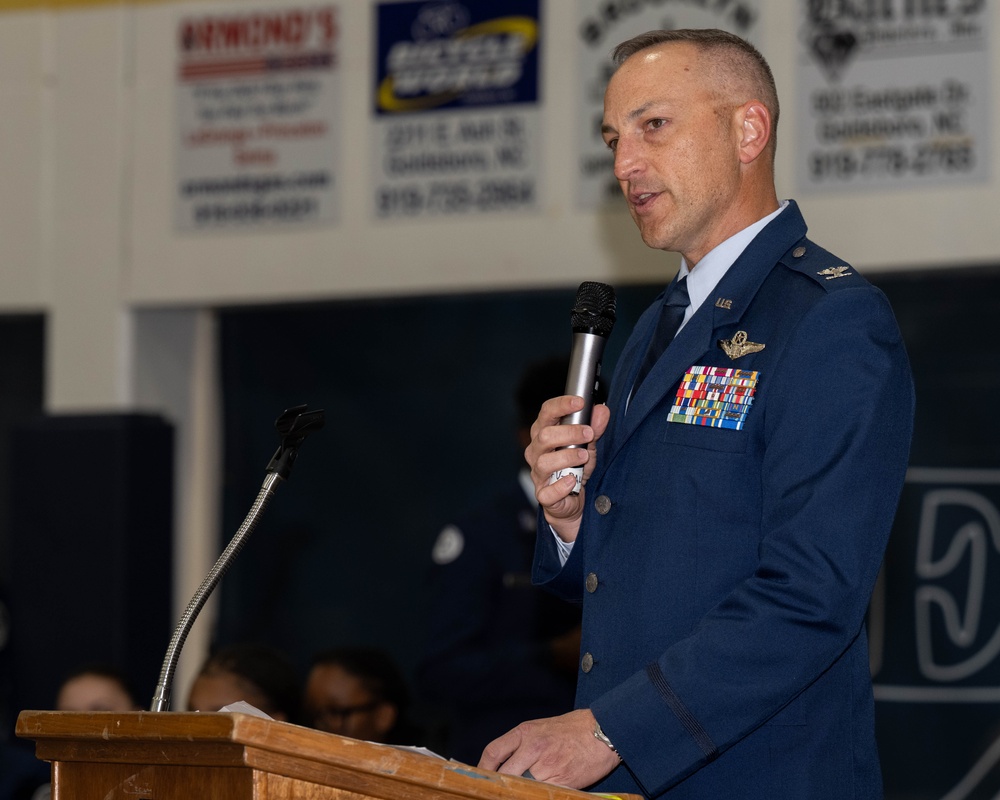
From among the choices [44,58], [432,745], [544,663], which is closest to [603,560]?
[544,663]

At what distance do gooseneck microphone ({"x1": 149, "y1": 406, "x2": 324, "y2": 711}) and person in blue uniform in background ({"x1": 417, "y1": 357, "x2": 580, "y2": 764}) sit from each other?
199 centimetres

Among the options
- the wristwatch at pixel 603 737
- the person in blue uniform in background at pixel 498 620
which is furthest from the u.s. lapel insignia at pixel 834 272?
the person in blue uniform in background at pixel 498 620

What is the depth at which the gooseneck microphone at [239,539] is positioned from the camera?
1900mm

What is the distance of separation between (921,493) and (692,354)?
3434 mm

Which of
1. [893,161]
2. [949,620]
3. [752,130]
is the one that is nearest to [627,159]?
[752,130]

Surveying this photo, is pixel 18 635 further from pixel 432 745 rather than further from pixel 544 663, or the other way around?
pixel 544 663

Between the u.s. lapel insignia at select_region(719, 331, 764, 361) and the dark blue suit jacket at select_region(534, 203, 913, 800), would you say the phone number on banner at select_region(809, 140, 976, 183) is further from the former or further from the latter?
the u.s. lapel insignia at select_region(719, 331, 764, 361)

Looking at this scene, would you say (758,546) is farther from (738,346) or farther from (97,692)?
(97,692)

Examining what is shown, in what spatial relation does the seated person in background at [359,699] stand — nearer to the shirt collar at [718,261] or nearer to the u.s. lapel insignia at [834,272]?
the shirt collar at [718,261]

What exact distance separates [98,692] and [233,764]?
318 centimetres

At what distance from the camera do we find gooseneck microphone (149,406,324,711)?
190 cm

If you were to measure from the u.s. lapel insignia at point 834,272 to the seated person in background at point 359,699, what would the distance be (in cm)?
258

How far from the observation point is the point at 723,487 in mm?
1949

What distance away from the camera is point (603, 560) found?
2.06 m
